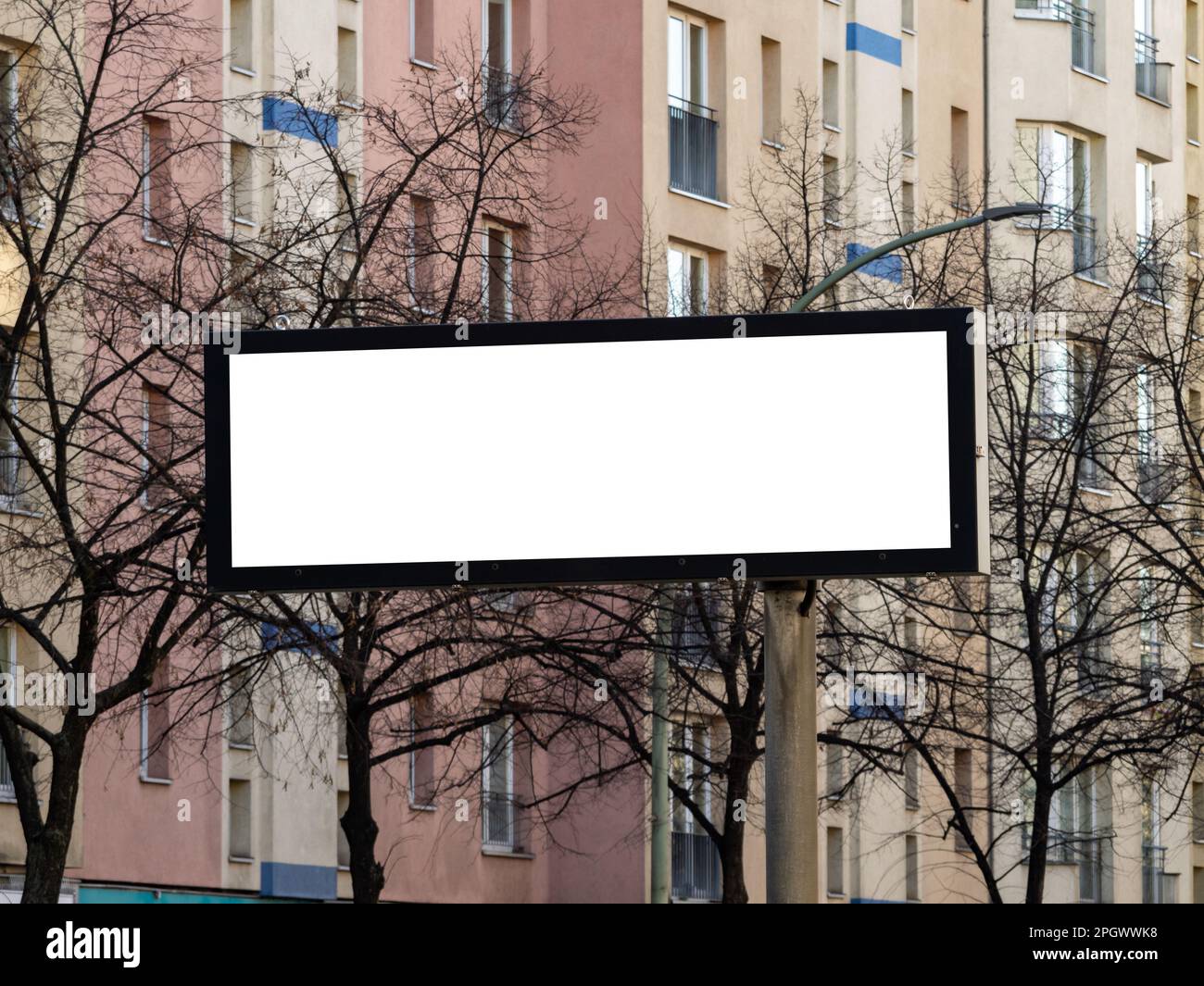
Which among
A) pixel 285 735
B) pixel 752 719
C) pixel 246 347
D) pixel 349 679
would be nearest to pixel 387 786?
pixel 285 735

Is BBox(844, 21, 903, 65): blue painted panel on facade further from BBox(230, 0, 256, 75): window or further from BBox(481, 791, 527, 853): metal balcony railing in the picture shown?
BBox(481, 791, 527, 853): metal balcony railing

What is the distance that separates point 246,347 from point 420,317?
12211 mm

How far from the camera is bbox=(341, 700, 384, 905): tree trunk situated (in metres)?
24.0

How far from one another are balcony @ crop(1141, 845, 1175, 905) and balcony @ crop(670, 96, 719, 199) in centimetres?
1618

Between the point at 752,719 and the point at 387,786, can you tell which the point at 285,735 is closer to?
the point at 387,786

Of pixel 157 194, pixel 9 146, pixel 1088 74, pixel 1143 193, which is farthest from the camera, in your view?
pixel 1143 193

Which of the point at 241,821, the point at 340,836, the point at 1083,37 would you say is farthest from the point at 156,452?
the point at 1083,37

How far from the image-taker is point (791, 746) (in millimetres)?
10781

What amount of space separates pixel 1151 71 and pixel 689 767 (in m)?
24.6

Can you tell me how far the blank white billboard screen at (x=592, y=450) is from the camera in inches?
380

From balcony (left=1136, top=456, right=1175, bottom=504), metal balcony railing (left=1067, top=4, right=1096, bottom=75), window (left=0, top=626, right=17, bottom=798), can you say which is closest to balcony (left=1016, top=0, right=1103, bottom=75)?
metal balcony railing (left=1067, top=4, right=1096, bottom=75)

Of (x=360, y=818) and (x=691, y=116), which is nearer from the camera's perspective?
(x=360, y=818)

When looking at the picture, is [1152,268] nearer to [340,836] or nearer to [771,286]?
[771,286]
